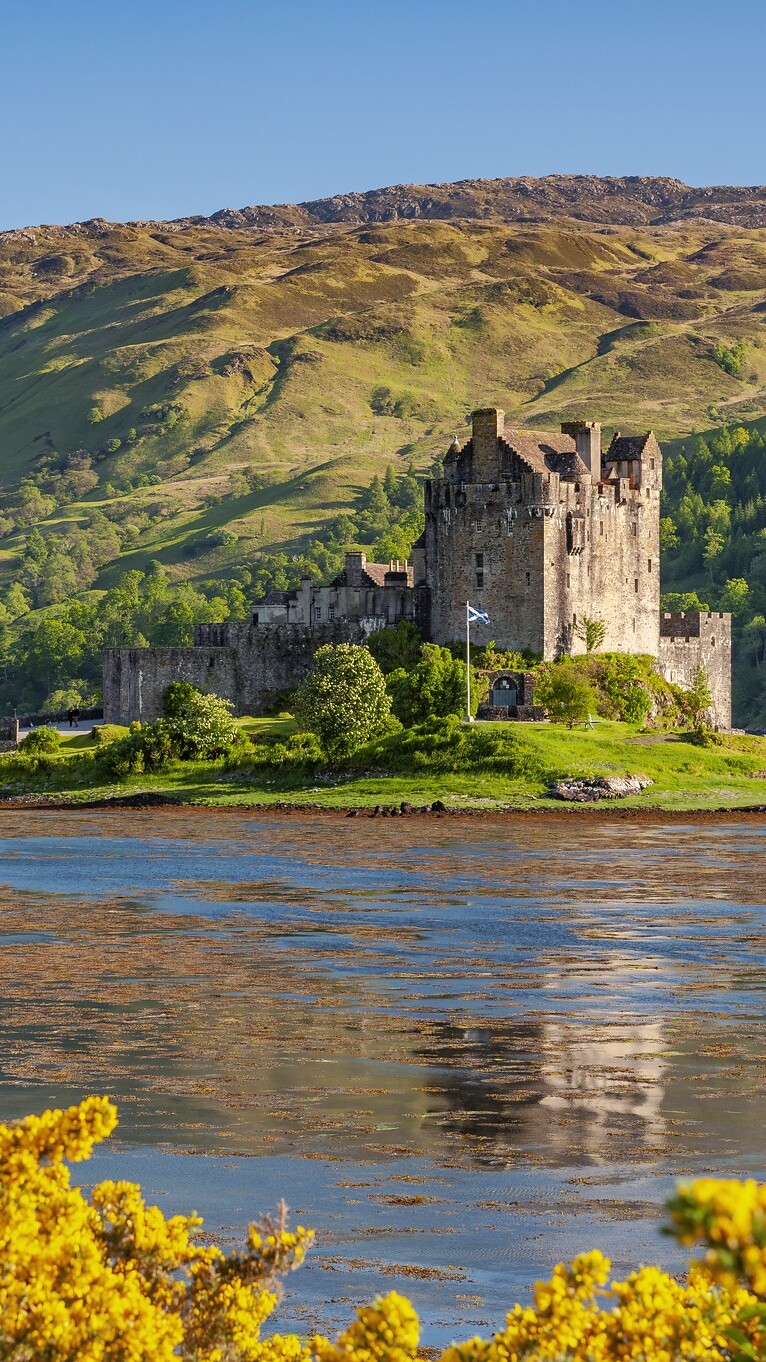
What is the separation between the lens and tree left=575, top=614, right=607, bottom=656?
10294cm

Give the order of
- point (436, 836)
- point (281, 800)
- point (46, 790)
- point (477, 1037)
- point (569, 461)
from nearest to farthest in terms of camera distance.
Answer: point (477, 1037)
point (436, 836)
point (281, 800)
point (46, 790)
point (569, 461)

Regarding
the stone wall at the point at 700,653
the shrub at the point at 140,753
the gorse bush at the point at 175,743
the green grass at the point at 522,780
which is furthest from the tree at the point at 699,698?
the shrub at the point at 140,753

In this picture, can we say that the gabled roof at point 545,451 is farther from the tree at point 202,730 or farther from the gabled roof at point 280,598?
the tree at point 202,730

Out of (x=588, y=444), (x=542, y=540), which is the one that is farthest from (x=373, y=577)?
(x=542, y=540)

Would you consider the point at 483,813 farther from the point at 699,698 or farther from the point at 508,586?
the point at 699,698

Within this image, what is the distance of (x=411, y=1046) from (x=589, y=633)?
74.8 meters

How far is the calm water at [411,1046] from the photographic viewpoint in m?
19.1

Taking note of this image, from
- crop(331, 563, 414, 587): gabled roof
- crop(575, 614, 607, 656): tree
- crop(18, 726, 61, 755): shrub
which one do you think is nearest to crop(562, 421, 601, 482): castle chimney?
crop(575, 614, 607, 656): tree

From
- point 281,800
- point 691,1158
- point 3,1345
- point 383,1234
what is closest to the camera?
point 3,1345

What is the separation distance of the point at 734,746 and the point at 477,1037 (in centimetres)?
6788

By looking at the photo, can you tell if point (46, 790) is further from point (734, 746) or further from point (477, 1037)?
point (477, 1037)

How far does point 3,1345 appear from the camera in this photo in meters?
10.3

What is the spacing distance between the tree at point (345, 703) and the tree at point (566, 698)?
798 cm

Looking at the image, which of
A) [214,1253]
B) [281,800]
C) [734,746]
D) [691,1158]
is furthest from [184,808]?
[214,1253]
